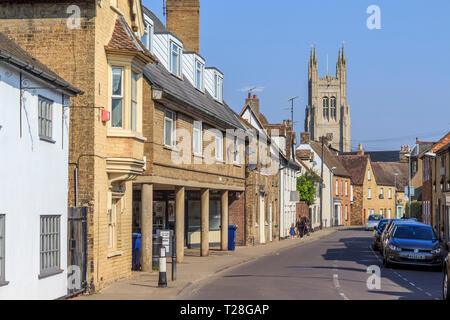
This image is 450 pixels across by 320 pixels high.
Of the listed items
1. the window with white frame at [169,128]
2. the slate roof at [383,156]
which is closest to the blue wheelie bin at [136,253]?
the window with white frame at [169,128]

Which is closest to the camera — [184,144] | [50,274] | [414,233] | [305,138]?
[50,274]

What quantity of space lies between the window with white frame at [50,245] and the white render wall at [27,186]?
15 cm

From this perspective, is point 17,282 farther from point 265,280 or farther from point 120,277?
point 265,280

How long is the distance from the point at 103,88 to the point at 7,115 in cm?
539

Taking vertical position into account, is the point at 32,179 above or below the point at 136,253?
above

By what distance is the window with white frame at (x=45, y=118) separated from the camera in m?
14.0

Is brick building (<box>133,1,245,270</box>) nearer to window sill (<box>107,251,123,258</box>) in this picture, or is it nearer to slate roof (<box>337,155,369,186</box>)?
window sill (<box>107,251,123,258</box>)

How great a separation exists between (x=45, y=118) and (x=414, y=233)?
16084mm

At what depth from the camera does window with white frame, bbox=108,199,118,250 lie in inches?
742

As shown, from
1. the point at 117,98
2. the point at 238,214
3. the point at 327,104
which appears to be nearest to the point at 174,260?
the point at 117,98

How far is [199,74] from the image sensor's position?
31422mm

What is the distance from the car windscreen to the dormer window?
40.6 feet

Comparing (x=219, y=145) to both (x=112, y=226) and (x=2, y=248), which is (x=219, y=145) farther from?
(x=2, y=248)

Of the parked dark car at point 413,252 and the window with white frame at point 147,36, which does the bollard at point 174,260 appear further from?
the parked dark car at point 413,252
